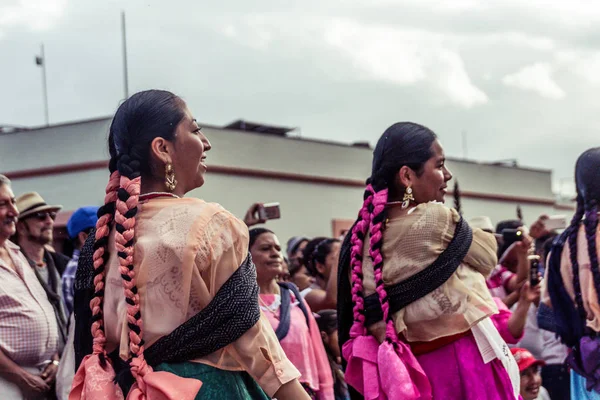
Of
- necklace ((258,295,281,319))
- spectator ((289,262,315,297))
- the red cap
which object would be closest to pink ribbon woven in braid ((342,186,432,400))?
necklace ((258,295,281,319))

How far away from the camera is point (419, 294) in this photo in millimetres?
3715

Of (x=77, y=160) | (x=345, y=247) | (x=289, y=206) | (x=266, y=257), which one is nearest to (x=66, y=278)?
(x=266, y=257)

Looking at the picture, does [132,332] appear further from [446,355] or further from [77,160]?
[77,160]

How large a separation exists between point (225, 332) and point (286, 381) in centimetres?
24

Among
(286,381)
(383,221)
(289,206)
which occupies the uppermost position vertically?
(383,221)

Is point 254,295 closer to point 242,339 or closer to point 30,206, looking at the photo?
point 242,339

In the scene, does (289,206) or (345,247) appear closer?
(345,247)

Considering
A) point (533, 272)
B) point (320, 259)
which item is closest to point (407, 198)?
point (533, 272)

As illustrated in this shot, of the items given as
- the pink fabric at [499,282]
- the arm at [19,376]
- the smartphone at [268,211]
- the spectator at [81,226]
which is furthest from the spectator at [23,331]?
the pink fabric at [499,282]

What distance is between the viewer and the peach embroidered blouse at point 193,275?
2.70 m

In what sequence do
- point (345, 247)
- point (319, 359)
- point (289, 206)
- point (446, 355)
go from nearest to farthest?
point (446, 355) < point (345, 247) < point (319, 359) < point (289, 206)

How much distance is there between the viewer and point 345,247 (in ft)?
13.3

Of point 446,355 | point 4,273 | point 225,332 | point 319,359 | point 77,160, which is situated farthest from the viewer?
point 77,160

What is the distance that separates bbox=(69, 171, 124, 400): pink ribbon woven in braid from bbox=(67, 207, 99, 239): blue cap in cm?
337
